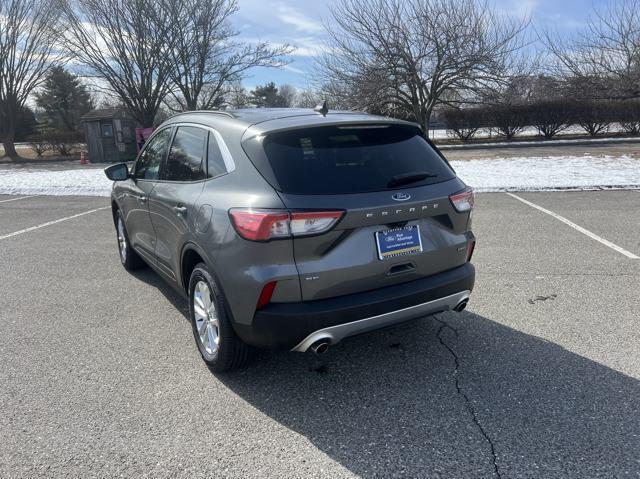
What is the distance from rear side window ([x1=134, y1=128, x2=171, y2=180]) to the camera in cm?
425

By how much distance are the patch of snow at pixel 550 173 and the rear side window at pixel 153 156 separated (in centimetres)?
776

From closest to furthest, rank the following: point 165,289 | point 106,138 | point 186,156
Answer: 1. point 186,156
2. point 165,289
3. point 106,138

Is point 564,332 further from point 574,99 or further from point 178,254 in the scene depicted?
point 574,99

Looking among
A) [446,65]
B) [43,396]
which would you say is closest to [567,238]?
[43,396]

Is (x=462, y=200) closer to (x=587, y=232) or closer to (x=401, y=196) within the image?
(x=401, y=196)

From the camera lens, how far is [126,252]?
5555 millimetres

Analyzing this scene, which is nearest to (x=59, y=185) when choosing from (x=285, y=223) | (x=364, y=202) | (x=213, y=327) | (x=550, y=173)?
(x=213, y=327)

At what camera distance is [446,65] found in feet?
73.8

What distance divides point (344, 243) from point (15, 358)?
2.64m

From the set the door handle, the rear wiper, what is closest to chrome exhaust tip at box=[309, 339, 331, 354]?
the rear wiper

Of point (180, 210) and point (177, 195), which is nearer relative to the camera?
point (180, 210)

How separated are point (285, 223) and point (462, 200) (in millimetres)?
1284

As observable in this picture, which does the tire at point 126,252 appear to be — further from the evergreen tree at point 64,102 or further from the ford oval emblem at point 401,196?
the evergreen tree at point 64,102

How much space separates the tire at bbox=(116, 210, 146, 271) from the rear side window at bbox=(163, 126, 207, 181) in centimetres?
170
